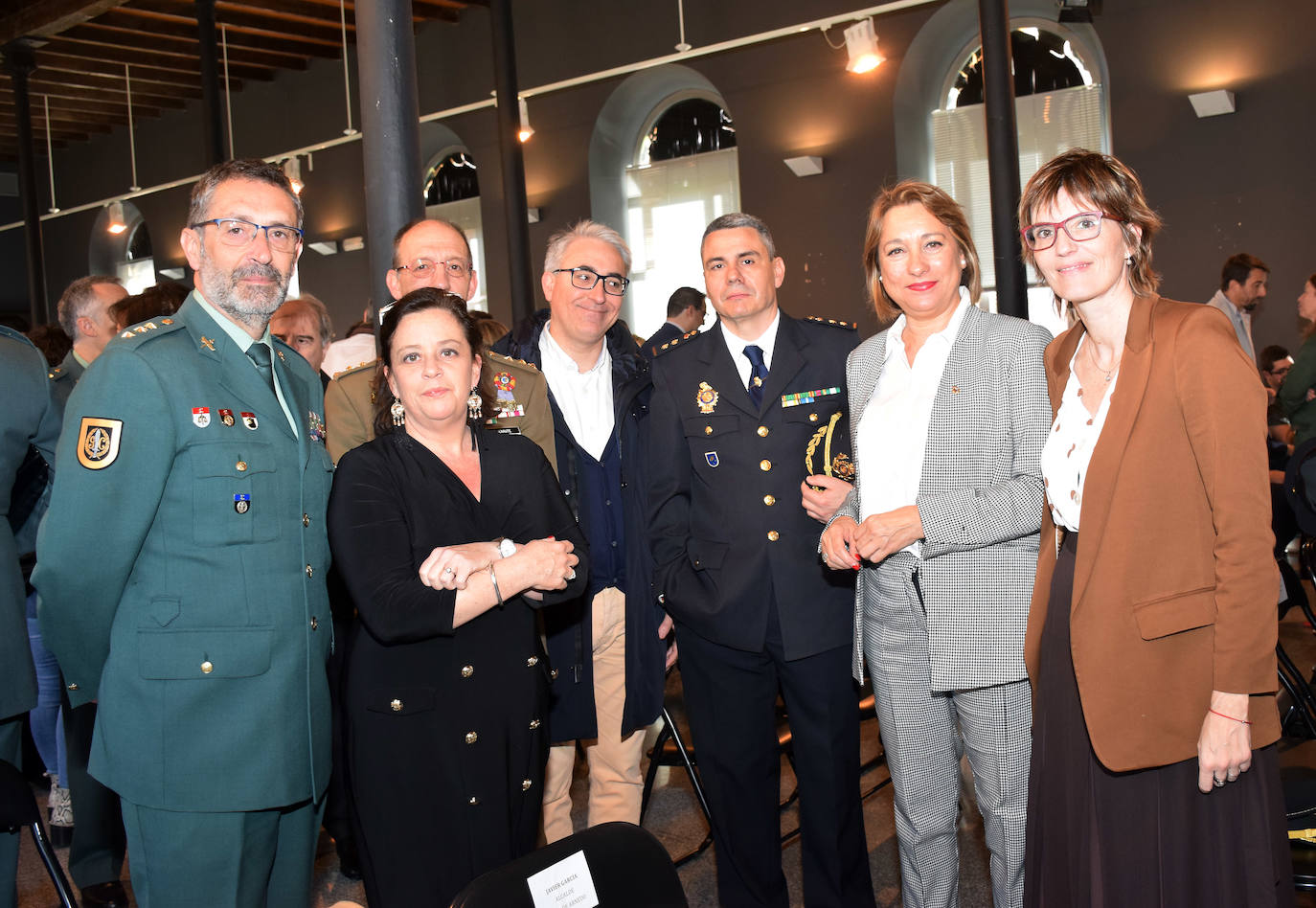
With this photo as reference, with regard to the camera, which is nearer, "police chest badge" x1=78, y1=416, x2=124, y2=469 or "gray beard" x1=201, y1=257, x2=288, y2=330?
"police chest badge" x1=78, y1=416, x2=124, y2=469

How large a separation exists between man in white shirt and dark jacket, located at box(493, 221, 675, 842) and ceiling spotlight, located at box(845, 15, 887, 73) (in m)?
5.58

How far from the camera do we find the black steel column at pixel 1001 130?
638cm

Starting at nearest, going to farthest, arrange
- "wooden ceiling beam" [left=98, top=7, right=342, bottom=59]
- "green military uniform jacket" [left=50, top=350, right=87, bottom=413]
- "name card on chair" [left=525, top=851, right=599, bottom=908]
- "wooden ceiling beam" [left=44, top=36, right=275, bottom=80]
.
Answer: "name card on chair" [left=525, top=851, right=599, bottom=908], "green military uniform jacket" [left=50, top=350, right=87, bottom=413], "wooden ceiling beam" [left=98, top=7, right=342, bottom=59], "wooden ceiling beam" [left=44, top=36, right=275, bottom=80]

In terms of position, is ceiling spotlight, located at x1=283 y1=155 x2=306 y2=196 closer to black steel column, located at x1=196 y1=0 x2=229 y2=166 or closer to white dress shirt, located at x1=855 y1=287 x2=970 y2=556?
black steel column, located at x1=196 y1=0 x2=229 y2=166

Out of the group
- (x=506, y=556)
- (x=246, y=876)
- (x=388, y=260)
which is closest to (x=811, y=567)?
(x=506, y=556)

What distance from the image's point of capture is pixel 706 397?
2684 mm

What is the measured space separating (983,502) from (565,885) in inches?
48.0

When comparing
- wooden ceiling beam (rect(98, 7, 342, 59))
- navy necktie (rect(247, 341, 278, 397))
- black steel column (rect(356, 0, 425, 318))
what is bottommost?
navy necktie (rect(247, 341, 278, 397))

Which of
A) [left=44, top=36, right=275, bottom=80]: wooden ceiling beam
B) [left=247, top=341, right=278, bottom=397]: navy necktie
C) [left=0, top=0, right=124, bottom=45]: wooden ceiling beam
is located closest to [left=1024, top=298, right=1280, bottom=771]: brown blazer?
[left=247, top=341, right=278, bottom=397]: navy necktie

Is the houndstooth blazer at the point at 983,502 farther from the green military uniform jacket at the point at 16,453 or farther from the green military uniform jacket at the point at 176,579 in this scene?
the green military uniform jacket at the point at 16,453

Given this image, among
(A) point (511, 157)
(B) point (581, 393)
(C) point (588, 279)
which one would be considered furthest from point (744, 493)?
(A) point (511, 157)

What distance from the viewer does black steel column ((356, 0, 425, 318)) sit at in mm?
3854

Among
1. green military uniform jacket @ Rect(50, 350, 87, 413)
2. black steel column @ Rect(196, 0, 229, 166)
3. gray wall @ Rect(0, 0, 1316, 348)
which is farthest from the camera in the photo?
black steel column @ Rect(196, 0, 229, 166)

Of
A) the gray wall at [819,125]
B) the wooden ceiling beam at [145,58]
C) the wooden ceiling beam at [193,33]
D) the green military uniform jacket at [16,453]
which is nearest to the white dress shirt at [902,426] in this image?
the green military uniform jacket at [16,453]
